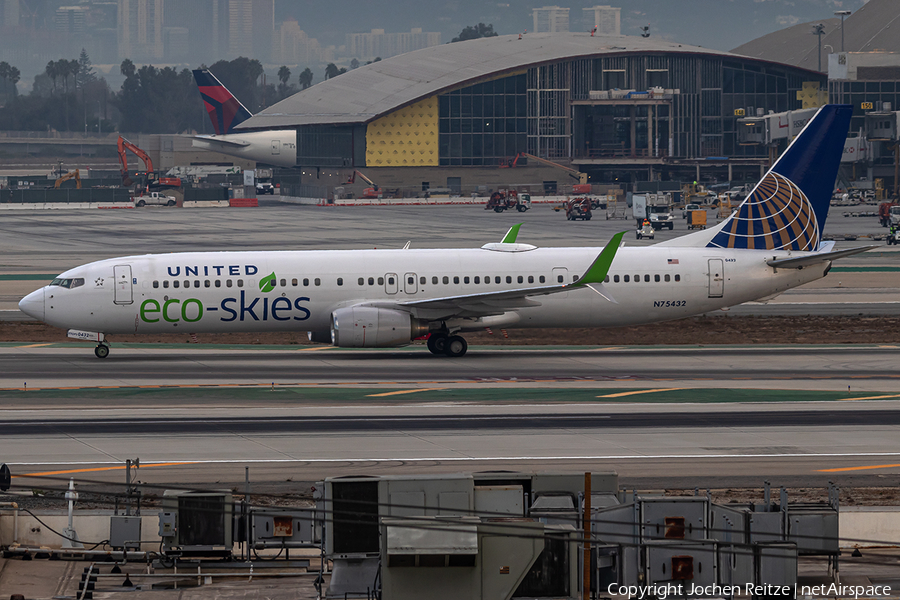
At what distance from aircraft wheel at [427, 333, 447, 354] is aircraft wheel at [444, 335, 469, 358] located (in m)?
0.13

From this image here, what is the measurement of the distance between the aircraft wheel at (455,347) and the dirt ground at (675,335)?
5.08m

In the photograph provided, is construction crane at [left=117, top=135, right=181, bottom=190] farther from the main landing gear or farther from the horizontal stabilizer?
the horizontal stabilizer

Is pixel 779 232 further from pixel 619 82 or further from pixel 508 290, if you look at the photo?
pixel 619 82

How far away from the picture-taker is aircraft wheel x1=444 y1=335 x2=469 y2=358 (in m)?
47.2

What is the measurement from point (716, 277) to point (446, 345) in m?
11.7

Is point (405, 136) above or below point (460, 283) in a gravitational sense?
above

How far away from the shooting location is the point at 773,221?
49188 millimetres

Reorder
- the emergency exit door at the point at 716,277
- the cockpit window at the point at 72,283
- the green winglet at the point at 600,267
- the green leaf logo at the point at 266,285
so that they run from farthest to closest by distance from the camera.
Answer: the emergency exit door at the point at 716,277 < the green leaf logo at the point at 266,285 < the cockpit window at the point at 72,283 < the green winglet at the point at 600,267

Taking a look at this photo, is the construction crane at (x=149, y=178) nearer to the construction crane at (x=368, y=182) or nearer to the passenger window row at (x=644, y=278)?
the construction crane at (x=368, y=182)

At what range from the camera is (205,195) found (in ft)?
527

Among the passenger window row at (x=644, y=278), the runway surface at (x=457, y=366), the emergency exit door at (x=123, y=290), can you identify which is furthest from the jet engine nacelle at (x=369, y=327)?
the passenger window row at (x=644, y=278)

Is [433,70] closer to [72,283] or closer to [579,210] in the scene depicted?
[579,210]

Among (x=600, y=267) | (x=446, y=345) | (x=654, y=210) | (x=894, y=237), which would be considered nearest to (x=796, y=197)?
(x=600, y=267)

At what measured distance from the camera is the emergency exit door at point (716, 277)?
47.9 metres
